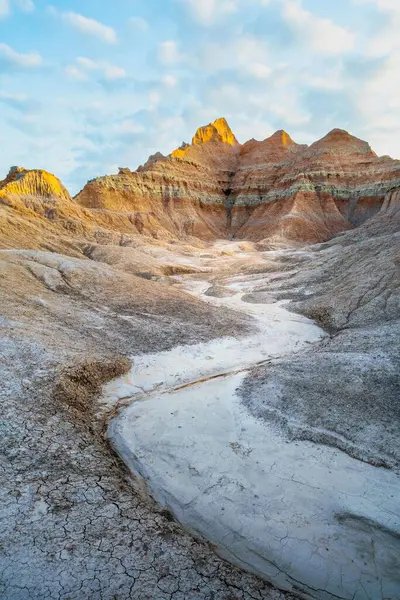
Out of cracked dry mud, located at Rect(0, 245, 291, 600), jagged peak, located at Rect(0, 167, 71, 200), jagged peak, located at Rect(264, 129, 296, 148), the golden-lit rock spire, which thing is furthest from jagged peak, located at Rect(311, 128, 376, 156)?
cracked dry mud, located at Rect(0, 245, 291, 600)

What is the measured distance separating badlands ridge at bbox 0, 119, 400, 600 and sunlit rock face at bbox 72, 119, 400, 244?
136 ft

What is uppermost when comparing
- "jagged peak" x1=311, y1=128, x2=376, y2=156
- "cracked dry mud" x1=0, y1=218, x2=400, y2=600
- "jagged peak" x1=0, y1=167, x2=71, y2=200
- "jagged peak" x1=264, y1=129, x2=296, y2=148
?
"jagged peak" x1=264, y1=129, x2=296, y2=148

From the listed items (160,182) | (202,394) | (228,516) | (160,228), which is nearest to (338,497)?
(228,516)

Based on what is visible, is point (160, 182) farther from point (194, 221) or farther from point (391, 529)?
point (391, 529)

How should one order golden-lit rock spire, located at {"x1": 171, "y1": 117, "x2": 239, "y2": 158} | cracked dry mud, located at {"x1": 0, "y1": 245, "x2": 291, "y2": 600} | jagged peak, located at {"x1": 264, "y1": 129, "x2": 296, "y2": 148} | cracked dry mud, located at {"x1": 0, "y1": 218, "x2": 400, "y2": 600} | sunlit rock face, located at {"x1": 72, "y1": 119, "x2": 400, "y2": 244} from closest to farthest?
cracked dry mud, located at {"x1": 0, "y1": 245, "x2": 291, "y2": 600} < cracked dry mud, located at {"x1": 0, "y1": 218, "x2": 400, "y2": 600} < sunlit rock face, located at {"x1": 72, "y1": 119, "x2": 400, "y2": 244} < jagged peak, located at {"x1": 264, "y1": 129, "x2": 296, "y2": 148} < golden-lit rock spire, located at {"x1": 171, "y1": 117, "x2": 239, "y2": 158}

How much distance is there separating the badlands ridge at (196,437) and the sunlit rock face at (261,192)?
4138cm

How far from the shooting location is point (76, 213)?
50.9m

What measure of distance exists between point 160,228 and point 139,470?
56.5 metres

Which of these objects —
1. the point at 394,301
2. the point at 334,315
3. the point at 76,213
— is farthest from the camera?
the point at 76,213

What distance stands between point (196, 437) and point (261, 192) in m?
74.5

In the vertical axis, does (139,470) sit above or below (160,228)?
below

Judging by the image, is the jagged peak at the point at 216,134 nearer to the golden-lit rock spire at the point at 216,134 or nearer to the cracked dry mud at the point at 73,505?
the golden-lit rock spire at the point at 216,134

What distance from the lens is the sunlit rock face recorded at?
6319cm

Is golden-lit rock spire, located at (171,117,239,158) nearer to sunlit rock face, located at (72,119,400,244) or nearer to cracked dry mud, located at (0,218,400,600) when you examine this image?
sunlit rock face, located at (72,119,400,244)
